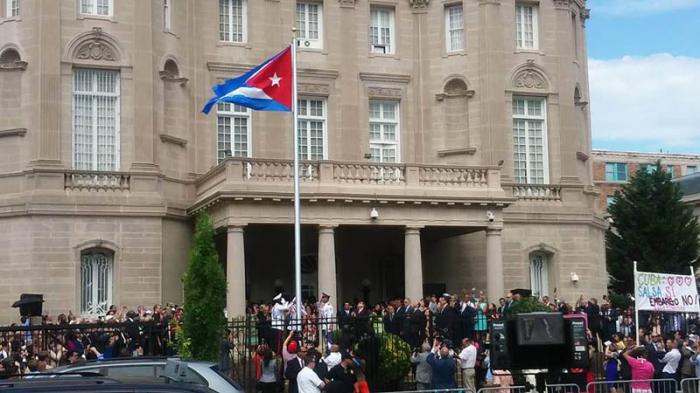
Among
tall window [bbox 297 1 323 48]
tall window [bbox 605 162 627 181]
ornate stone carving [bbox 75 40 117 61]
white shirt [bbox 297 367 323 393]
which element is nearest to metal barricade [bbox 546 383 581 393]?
white shirt [bbox 297 367 323 393]

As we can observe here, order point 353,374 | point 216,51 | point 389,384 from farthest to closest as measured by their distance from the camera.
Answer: point 216,51 → point 389,384 → point 353,374

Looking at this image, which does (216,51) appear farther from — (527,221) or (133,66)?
(527,221)

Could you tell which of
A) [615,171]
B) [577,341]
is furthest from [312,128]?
[615,171]

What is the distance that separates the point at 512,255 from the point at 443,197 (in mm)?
5911

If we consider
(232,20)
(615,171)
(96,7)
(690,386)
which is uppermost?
(615,171)

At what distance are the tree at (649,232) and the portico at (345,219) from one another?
2091cm

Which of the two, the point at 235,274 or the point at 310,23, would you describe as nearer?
the point at 235,274

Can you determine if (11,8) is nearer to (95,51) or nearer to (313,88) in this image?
(95,51)

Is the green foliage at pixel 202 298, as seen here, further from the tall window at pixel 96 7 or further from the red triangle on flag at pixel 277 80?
the tall window at pixel 96 7

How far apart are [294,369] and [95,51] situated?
678 inches

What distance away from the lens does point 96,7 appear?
122 ft

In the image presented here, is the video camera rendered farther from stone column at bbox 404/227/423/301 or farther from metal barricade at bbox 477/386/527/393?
stone column at bbox 404/227/423/301

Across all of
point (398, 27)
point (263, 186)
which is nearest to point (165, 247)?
point (263, 186)

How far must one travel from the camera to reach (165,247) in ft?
122
